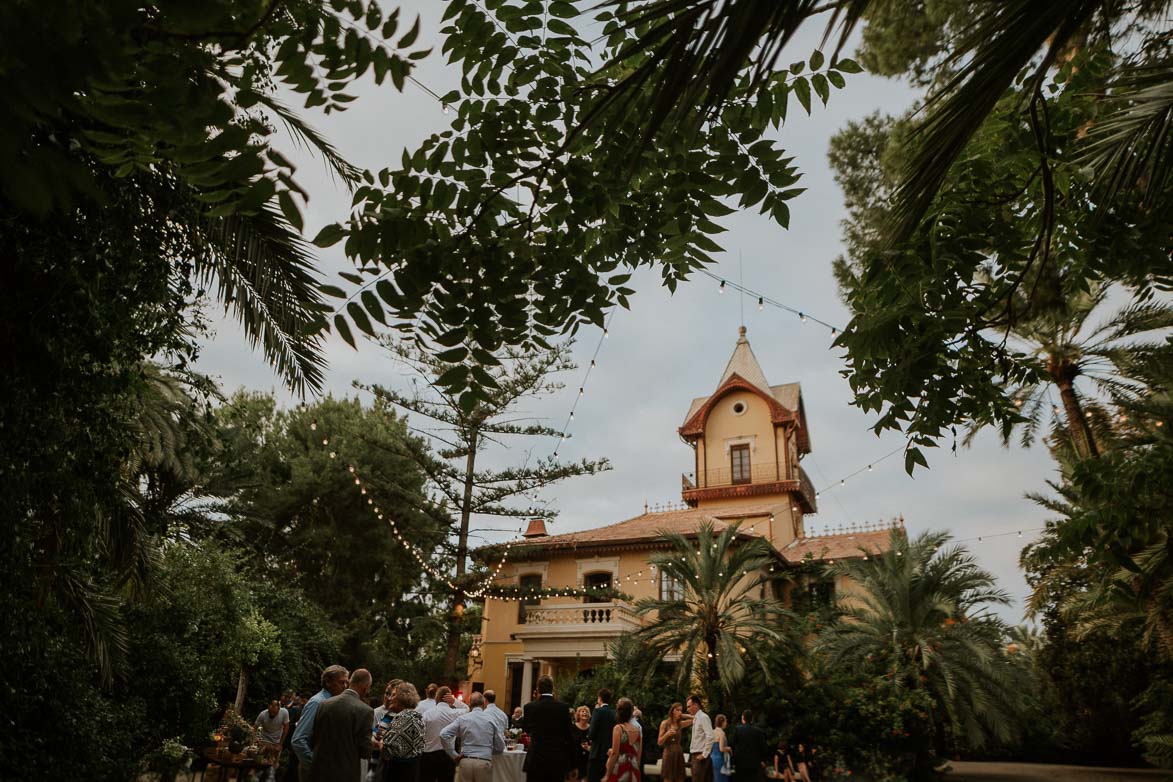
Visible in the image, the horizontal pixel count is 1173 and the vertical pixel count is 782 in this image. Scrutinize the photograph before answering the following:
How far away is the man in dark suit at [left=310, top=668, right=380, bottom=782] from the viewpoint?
6289 mm

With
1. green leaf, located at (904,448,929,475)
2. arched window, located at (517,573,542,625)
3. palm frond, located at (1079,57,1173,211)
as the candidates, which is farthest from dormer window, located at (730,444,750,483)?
palm frond, located at (1079,57,1173,211)

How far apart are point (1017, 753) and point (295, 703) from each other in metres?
25.2

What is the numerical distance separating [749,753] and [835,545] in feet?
59.3

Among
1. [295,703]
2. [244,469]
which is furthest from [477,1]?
[244,469]

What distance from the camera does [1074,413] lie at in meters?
14.3

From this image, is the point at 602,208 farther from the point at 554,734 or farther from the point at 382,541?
the point at 382,541

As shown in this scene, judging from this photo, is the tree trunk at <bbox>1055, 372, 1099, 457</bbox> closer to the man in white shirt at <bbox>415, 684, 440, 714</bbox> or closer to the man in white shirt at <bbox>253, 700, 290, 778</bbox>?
the man in white shirt at <bbox>415, 684, 440, 714</bbox>

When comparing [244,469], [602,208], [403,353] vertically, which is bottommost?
[602,208]

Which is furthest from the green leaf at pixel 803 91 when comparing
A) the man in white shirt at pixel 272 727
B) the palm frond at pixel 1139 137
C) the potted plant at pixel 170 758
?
the man in white shirt at pixel 272 727

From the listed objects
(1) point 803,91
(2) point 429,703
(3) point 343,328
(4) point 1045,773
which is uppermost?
(1) point 803,91

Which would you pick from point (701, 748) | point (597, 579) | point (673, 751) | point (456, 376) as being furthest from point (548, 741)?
point (597, 579)

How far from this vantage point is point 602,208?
253 centimetres

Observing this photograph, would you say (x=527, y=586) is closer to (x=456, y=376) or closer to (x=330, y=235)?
(x=456, y=376)

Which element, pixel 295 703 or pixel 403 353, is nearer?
pixel 295 703
